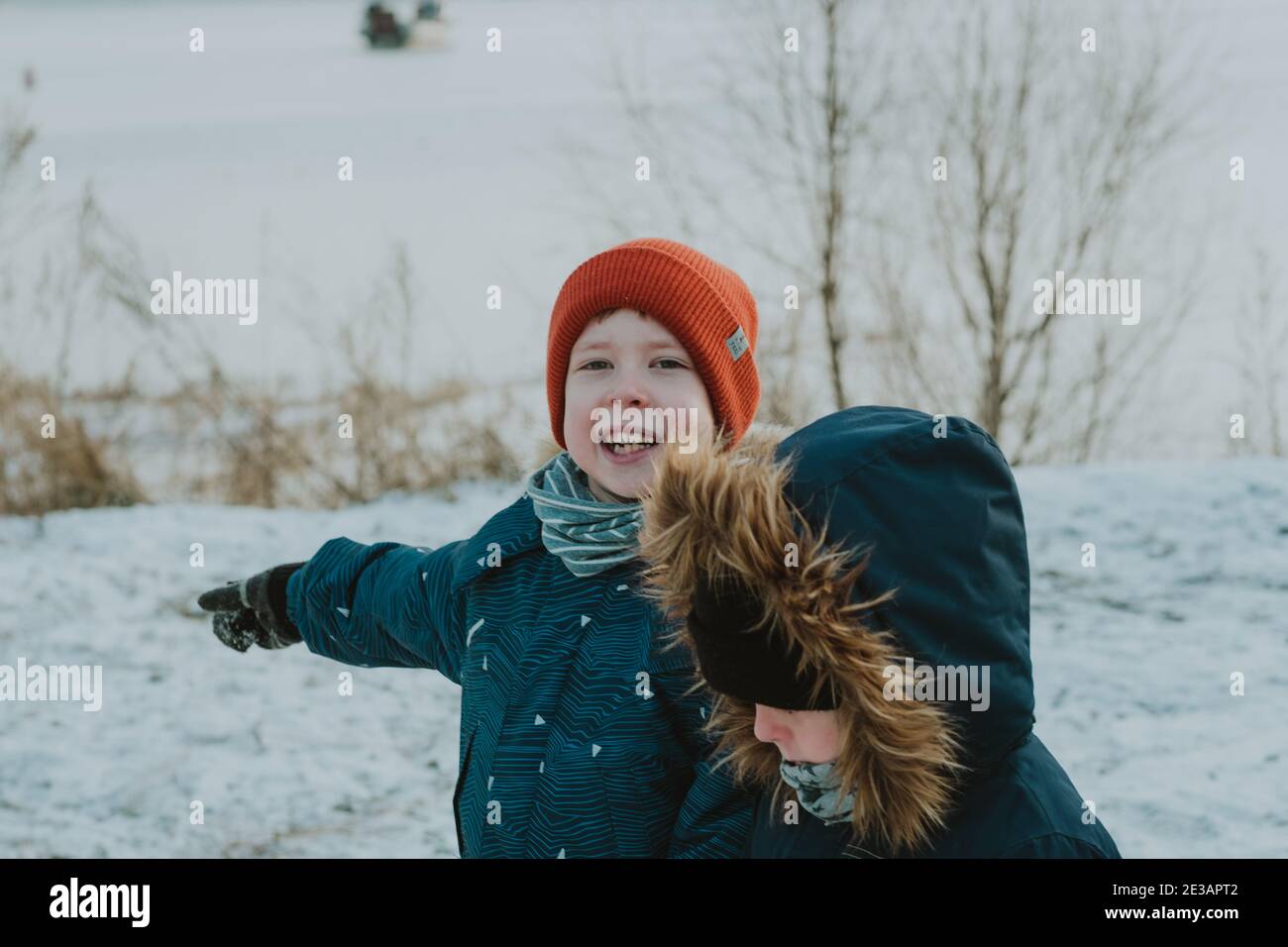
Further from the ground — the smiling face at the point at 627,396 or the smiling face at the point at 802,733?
the smiling face at the point at 627,396

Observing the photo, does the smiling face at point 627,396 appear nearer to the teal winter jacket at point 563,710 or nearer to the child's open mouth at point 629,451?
the child's open mouth at point 629,451

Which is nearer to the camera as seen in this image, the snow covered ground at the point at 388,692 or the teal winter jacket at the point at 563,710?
the teal winter jacket at the point at 563,710

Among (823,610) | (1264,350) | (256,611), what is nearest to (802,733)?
(823,610)

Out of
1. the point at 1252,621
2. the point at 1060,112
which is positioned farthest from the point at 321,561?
the point at 1060,112

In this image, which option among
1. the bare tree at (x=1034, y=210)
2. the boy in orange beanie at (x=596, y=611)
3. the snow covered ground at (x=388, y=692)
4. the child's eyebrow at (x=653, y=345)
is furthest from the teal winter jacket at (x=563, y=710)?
the bare tree at (x=1034, y=210)

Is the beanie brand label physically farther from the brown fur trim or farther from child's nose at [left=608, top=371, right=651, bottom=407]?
the brown fur trim

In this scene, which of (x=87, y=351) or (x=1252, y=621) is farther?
(x=87, y=351)

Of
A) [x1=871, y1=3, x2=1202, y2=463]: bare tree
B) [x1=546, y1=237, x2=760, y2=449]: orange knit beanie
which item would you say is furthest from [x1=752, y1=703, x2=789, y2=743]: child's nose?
[x1=871, y1=3, x2=1202, y2=463]: bare tree

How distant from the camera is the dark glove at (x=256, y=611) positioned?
2.44m

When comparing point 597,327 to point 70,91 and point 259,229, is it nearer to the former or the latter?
point 259,229

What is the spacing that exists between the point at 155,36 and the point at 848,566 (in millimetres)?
12618

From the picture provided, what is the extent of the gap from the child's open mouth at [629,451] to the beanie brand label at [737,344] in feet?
0.76

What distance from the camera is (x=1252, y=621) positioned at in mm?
4156

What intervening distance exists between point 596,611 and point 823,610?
55 cm
